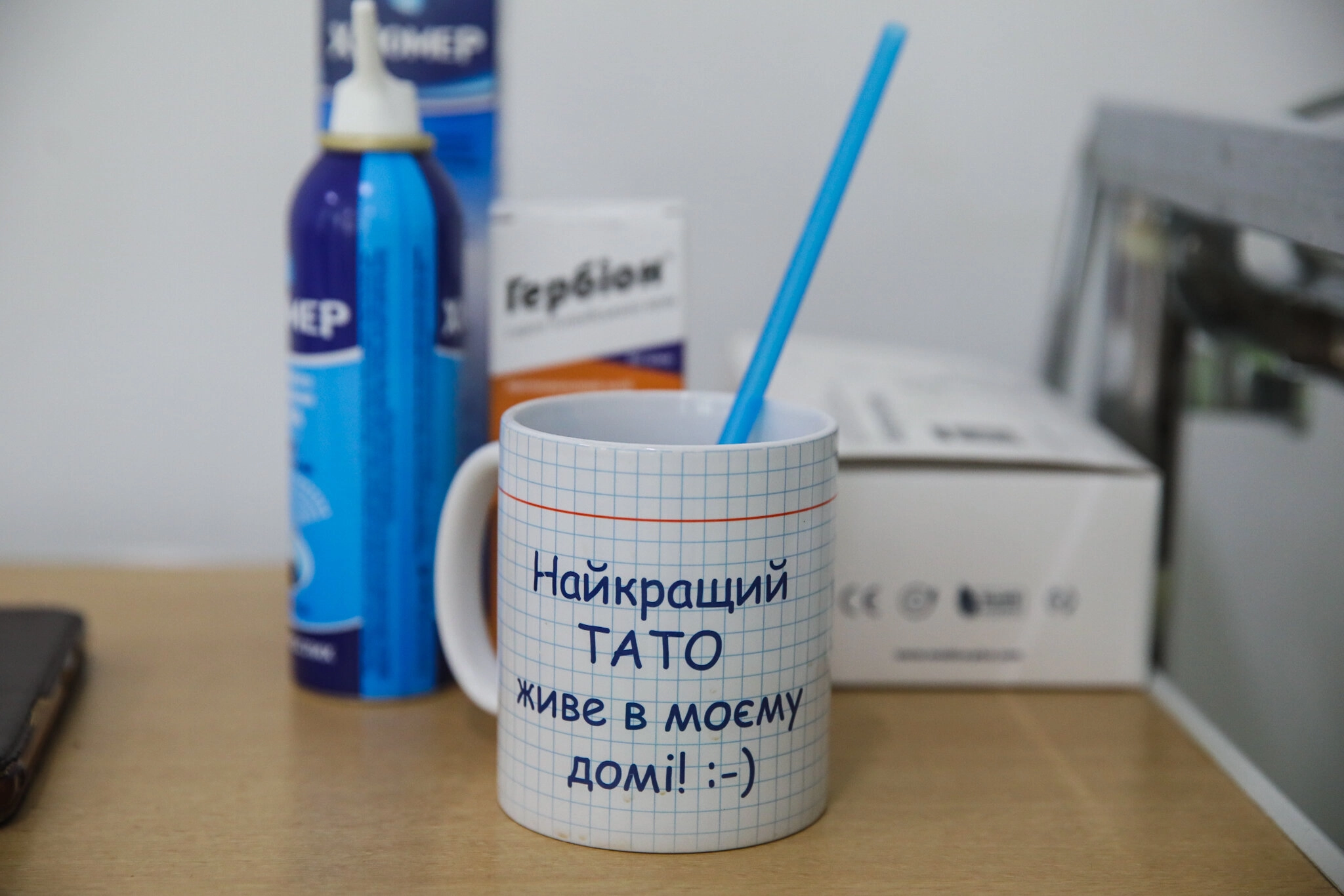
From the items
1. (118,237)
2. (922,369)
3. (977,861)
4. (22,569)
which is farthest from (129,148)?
(977,861)

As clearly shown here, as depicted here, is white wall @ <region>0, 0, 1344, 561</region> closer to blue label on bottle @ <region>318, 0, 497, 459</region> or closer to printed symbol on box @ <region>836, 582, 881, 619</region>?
blue label on bottle @ <region>318, 0, 497, 459</region>

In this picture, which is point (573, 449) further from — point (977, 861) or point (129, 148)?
point (129, 148)

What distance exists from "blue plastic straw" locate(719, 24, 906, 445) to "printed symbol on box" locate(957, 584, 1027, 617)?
6.7 inches

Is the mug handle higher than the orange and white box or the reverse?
the reverse

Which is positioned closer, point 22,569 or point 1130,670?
point 1130,670

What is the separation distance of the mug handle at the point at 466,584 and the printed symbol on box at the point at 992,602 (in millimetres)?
A: 215

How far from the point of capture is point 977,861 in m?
0.43

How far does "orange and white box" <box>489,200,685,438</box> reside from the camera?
21.1 inches

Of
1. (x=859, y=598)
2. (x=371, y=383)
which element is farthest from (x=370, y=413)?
(x=859, y=598)

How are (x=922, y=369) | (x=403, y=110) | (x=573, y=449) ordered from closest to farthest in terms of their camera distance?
1. (x=573, y=449)
2. (x=403, y=110)
3. (x=922, y=369)

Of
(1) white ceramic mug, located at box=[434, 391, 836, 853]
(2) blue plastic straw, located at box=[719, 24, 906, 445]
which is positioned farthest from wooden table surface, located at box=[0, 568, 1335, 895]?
(2) blue plastic straw, located at box=[719, 24, 906, 445]

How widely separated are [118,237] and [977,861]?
0.59 m

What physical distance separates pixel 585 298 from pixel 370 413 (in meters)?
0.10

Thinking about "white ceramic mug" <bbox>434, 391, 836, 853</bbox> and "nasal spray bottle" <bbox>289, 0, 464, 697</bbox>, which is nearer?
"white ceramic mug" <bbox>434, 391, 836, 853</bbox>
